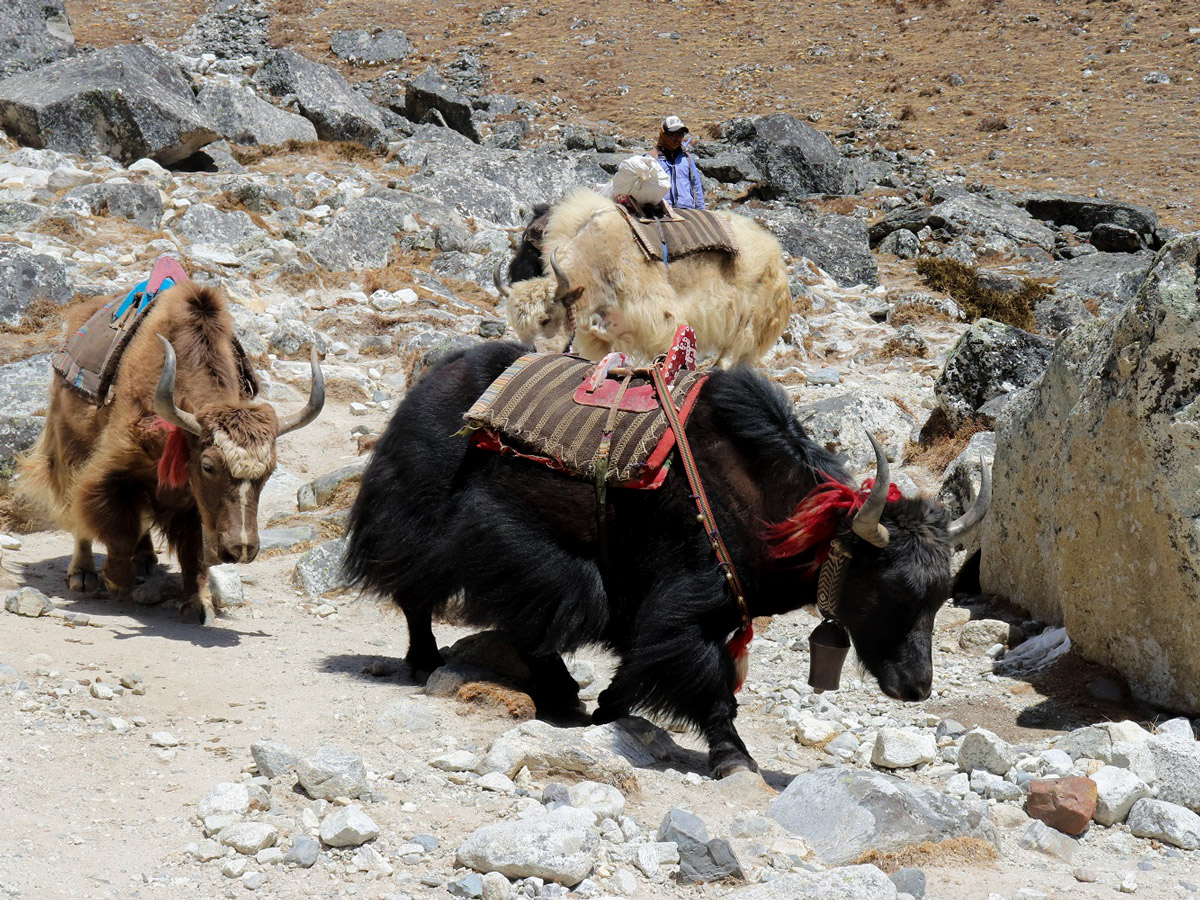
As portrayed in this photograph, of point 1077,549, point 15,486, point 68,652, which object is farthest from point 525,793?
point 15,486

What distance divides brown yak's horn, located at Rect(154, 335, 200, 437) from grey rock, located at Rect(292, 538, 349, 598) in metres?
1.22

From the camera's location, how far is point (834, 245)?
12734 millimetres

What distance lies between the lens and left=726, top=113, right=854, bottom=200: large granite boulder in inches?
656

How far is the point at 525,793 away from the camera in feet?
9.92

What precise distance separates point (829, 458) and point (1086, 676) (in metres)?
1.52

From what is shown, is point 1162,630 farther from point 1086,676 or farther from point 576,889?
point 576,889

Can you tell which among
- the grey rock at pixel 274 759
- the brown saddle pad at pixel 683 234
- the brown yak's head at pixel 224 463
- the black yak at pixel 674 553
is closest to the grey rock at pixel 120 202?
the brown saddle pad at pixel 683 234

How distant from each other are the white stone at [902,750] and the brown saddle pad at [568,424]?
3.61ft

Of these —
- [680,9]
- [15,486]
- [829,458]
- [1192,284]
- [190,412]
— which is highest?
[680,9]

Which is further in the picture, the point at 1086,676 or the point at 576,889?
the point at 1086,676

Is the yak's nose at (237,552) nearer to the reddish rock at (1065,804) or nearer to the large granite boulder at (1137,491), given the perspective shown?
the reddish rock at (1065,804)

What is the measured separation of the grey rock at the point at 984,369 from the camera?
7363mm

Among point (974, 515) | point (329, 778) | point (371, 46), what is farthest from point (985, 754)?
point (371, 46)

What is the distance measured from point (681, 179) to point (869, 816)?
478cm
